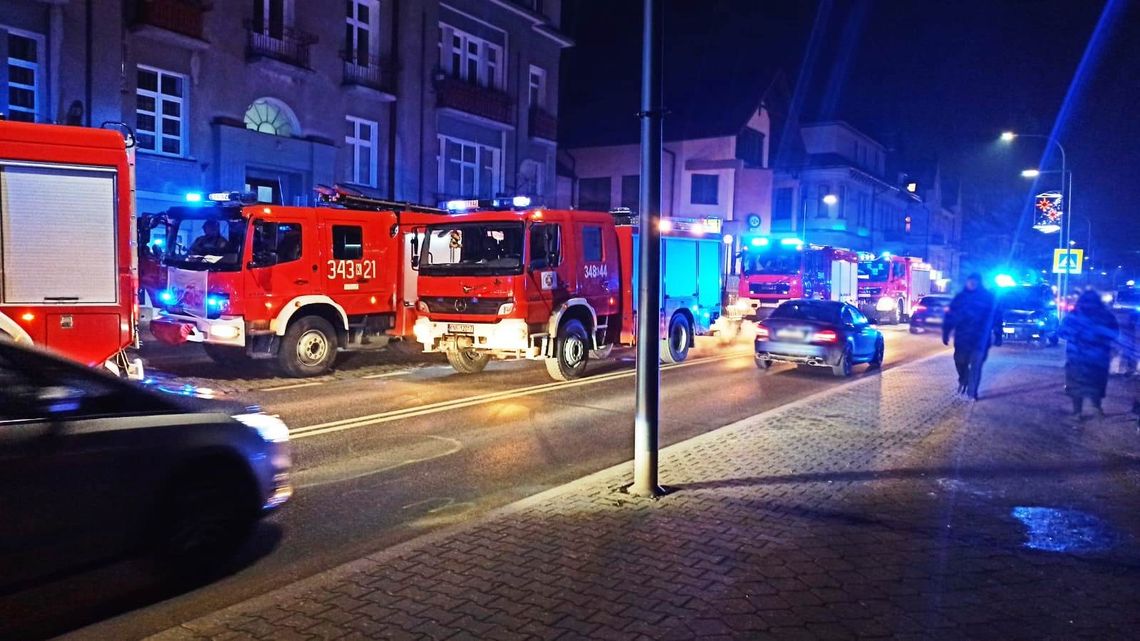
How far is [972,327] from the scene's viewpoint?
11.9m

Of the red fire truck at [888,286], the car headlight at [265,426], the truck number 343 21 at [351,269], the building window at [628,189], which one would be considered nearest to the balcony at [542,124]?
the building window at [628,189]

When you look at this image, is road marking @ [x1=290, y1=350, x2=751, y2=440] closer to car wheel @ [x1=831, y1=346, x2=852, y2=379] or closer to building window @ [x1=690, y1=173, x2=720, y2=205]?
car wheel @ [x1=831, y1=346, x2=852, y2=379]

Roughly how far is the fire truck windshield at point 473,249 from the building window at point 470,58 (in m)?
15.3

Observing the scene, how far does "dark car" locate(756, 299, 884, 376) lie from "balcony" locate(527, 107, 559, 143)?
58.3ft

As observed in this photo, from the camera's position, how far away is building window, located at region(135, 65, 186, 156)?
19156 millimetres

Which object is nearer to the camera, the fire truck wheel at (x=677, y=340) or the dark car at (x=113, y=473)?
the dark car at (x=113, y=473)

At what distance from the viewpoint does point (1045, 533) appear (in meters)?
5.81

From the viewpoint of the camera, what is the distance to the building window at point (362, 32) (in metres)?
24.5

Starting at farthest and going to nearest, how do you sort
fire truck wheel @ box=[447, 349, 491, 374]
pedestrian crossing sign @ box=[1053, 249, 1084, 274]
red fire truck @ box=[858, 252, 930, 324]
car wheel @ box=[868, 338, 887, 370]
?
1. red fire truck @ box=[858, 252, 930, 324]
2. pedestrian crossing sign @ box=[1053, 249, 1084, 274]
3. car wheel @ box=[868, 338, 887, 370]
4. fire truck wheel @ box=[447, 349, 491, 374]

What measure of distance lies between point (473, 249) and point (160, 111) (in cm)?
1047

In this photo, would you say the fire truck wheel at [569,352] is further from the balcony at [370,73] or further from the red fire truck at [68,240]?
the balcony at [370,73]

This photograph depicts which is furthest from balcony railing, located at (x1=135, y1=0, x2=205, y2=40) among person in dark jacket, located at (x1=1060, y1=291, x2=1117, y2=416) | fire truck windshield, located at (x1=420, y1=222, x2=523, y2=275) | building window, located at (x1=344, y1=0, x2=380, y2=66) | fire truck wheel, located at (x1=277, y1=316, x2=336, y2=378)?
person in dark jacket, located at (x1=1060, y1=291, x2=1117, y2=416)

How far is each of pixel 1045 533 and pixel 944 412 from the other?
532cm

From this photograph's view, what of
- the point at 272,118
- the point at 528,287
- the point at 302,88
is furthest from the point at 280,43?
the point at 528,287
